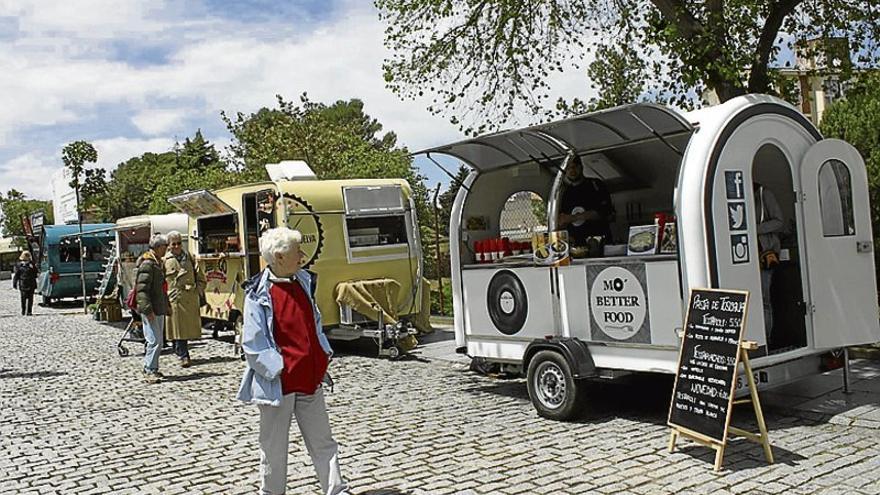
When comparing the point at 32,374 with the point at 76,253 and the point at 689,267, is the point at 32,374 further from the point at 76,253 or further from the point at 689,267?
the point at 76,253

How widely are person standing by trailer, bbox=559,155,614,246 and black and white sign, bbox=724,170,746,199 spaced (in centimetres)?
170

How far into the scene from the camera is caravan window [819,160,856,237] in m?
7.57

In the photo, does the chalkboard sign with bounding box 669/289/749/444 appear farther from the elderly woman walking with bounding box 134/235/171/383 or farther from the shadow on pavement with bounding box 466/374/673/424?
the elderly woman walking with bounding box 134/235/171/383

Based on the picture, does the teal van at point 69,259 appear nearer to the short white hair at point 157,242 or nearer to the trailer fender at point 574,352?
the short white hair at point 157,242

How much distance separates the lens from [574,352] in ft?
24.6

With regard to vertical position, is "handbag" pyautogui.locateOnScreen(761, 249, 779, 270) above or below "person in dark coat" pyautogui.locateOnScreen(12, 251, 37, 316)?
below

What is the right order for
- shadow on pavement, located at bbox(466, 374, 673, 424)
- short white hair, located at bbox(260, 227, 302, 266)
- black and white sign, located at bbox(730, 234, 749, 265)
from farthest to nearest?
shadow on pavement, located at bbox(466, 374, 673, 424)
black and white sign, located at bbox(730, 234, 749, 265)
short white hair, located at bbox(260, 227, 302, 266)

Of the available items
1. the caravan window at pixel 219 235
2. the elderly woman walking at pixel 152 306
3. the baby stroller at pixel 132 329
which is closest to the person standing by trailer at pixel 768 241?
the elderly woman walking at pixel 152 306

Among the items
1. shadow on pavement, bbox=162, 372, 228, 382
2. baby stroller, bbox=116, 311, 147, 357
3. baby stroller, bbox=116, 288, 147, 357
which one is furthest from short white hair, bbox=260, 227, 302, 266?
baby stroller, bbox=116, 311, 147, 357

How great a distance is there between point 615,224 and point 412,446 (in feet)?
14.1

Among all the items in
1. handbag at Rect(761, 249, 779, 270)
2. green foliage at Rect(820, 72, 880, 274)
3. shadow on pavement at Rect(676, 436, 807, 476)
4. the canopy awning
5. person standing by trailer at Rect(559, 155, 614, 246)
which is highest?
green foliage at Rect(820, 72, 880, 274)

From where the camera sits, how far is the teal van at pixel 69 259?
87.1 feet

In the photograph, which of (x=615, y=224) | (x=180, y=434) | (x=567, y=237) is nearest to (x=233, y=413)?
(x=180, y=434)

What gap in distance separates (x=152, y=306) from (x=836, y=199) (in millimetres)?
8338
